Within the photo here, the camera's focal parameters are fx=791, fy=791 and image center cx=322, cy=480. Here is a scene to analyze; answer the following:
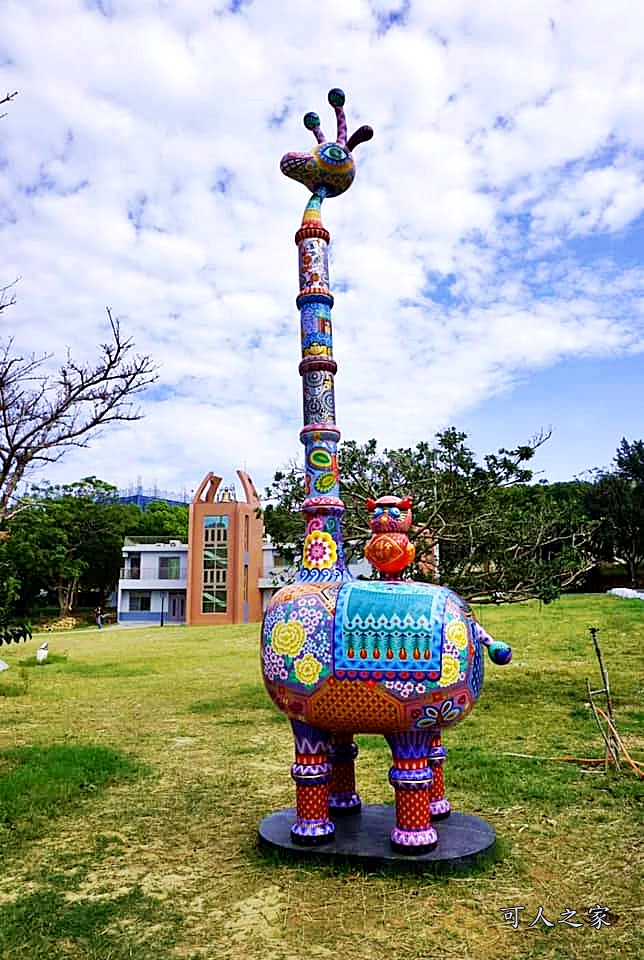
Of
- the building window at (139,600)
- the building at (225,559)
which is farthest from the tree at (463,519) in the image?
the building window at (139,600)

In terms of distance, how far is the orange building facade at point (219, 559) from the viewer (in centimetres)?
3062

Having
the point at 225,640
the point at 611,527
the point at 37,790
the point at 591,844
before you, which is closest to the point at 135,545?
the point at 225,640

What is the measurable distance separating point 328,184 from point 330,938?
461 centimetres

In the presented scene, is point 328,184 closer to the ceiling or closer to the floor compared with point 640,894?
closer to the ceiling

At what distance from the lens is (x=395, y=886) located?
4.09m

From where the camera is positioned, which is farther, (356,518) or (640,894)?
(356,518)

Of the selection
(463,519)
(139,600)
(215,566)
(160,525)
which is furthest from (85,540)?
(463,519)

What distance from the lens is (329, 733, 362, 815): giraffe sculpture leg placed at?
16.5ft

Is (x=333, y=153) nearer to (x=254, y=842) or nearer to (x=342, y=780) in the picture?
(x=342, y=780)

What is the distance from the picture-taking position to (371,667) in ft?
13.8

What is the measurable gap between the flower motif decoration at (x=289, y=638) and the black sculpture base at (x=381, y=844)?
3.63ft

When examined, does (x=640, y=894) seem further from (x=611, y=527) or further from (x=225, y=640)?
(x=611, y=527)

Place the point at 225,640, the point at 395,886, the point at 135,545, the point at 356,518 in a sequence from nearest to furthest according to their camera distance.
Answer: the point at 395,886, the point at 356,518, the point at 225,640, the point at 135,545

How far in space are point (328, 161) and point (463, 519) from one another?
478 cm
